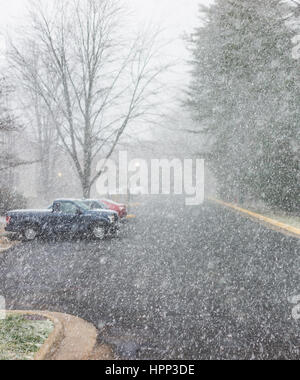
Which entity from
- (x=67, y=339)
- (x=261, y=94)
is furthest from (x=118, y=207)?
(x=67, y=339)

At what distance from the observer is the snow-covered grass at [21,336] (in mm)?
4531

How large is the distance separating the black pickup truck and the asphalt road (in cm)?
96

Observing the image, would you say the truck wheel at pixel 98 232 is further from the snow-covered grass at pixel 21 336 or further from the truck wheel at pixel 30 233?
the snow-covered grass at pixel 21 336

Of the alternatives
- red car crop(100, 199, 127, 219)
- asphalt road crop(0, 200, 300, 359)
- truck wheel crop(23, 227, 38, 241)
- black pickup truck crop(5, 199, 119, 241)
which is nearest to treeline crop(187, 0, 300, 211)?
red car crop(100, 199, 127, 219)

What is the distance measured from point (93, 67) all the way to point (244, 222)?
1106 centimetres

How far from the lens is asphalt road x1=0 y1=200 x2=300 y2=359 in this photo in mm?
5043

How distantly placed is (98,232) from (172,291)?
7713 mm

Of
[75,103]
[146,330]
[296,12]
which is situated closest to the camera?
[146,330]

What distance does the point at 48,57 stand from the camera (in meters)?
21.6

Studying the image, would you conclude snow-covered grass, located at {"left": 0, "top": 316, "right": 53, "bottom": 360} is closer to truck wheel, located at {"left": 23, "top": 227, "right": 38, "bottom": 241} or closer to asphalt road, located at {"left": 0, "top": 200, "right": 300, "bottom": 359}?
asphalt road, located at {"left": 0, "top": 200, "right": 300, "bottom": 359}

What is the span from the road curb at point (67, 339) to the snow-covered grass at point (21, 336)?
0.10 meters

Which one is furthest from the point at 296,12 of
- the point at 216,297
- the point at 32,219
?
the point at 216,297

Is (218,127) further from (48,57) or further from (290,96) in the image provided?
(48,57)

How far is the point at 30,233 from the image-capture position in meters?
14.4
